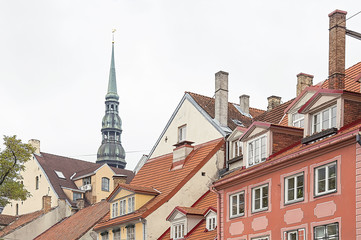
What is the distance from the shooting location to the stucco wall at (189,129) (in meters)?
46.5

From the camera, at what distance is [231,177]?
110 feet

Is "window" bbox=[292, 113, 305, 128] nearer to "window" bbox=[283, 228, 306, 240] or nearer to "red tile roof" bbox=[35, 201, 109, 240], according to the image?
"window" bbox=[283, 228, 306, 240]

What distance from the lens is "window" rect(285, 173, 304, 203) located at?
28725 mm

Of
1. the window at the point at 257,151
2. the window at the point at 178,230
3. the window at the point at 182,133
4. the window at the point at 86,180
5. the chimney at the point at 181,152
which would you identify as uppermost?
the window at the point at 86,180

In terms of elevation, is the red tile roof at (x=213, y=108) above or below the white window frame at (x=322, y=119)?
above

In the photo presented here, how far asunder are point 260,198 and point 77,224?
3066 cm

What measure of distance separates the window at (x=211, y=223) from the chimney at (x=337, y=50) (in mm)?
11094

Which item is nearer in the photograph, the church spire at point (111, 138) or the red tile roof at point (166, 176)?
the red tile roof at point (166, 176)

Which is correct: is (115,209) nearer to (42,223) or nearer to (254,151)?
(254,151)

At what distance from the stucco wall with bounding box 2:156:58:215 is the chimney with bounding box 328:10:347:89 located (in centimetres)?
4854

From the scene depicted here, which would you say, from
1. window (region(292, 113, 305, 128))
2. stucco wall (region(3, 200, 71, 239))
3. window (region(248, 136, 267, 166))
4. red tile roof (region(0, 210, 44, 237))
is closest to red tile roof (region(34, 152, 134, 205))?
red tile roof (region(0, 210, 44, 237))

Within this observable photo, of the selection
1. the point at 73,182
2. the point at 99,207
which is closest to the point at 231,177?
the point at 99,207

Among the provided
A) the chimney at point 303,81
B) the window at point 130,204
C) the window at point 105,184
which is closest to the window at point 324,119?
the chimney at point 303,81

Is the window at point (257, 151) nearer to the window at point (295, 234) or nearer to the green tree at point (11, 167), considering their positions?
the window at point (295, 234)
